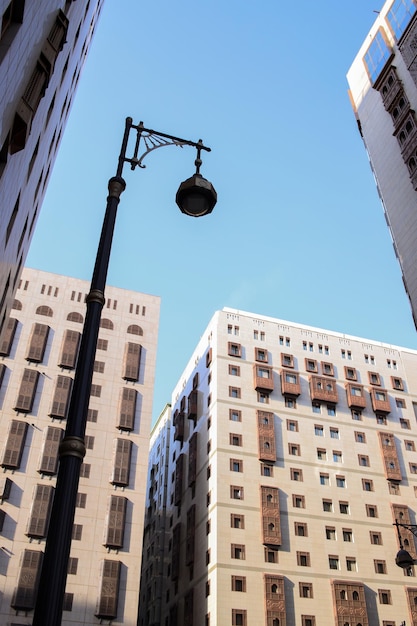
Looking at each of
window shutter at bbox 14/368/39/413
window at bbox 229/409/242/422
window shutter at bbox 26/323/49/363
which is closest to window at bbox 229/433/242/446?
window at bbox 229/409/242/422

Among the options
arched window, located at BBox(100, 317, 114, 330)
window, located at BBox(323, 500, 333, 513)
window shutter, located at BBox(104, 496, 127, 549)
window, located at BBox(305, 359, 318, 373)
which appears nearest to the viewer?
window shutter, located at BBox(104, 496, 127, 549)

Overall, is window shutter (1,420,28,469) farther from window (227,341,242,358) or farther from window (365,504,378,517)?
window (365,504,378,517)

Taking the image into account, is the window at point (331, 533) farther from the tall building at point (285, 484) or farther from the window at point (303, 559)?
the window at point (303, 559)

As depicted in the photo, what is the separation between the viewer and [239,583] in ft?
169

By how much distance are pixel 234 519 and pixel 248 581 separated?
5285mm

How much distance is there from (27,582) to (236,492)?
67.6 ft

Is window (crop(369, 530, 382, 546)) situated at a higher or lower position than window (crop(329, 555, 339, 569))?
higher

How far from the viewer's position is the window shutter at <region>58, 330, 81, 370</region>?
54344 mm

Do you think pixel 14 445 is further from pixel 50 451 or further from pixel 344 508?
pixel 344 508

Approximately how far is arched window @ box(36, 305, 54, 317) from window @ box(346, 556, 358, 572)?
35013 millimetres

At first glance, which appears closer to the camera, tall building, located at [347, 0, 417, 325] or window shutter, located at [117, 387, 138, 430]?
tall building, located at [347, 0, 417, 325]

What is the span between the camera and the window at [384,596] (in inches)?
2132

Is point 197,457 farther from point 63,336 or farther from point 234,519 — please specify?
point 63,336

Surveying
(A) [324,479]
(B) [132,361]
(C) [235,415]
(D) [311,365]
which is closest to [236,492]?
(C) [235,415]
